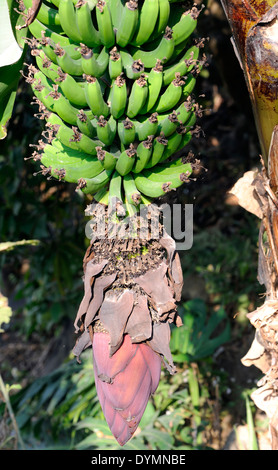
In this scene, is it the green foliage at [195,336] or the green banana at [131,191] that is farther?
the green foliage at [195,336]

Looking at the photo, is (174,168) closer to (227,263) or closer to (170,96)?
(170,96)

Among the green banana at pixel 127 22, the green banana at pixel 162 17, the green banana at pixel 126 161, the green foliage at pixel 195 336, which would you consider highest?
the green banana at pixel 162 17

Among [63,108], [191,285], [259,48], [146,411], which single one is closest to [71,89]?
[63,108]

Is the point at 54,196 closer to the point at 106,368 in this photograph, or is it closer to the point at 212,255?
the point at 212,255

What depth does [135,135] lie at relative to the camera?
2.91 ft

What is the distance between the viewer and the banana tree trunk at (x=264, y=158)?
0.87 meters

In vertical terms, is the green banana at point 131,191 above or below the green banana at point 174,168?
below

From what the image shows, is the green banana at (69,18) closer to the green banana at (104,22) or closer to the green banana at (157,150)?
the green banana at (104,22)

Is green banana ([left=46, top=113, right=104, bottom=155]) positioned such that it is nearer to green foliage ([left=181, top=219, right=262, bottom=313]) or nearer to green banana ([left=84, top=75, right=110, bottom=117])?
green banana ([left=84, top=75, right=110, bottom=117])

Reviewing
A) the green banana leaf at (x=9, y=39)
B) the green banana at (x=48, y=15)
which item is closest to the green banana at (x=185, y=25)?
the green banana at (x=48, y=15)

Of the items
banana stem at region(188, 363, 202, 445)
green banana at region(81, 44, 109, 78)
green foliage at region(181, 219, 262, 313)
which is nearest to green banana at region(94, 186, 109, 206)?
green banana at region(81, 44, 109, 78)

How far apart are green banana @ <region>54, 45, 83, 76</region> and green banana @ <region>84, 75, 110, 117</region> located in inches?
2.0

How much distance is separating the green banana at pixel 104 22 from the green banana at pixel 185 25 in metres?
0.12

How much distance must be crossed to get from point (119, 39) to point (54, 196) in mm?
1648
